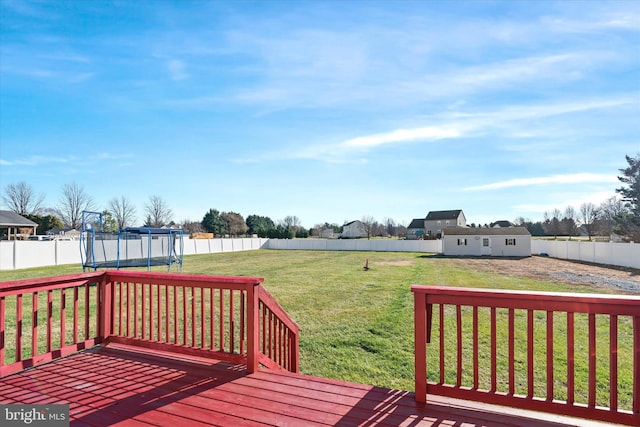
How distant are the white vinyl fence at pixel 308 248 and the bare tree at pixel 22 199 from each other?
2735cm

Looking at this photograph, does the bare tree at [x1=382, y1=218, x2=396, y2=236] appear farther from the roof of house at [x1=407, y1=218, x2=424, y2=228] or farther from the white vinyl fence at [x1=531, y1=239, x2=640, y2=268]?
the white vinyl fence at [x1=531, y1=239, x2=640, y2=268]

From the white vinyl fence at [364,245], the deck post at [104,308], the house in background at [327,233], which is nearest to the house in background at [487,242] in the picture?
the white vinyl fence at [364,245]

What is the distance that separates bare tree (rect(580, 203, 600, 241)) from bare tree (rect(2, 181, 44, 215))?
224 ft

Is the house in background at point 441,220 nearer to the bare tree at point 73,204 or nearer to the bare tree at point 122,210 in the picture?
the bare tree at point 122,210

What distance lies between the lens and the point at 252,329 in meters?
3.28

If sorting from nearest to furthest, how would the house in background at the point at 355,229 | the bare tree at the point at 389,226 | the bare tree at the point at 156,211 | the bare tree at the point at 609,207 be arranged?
the bare tree at the point at 609,207 → the bare tree at the point at 156,211 → the house in background at the point at 355,229 → the bare tree at the point at 389,226

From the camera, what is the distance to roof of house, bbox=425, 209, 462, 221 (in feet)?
190

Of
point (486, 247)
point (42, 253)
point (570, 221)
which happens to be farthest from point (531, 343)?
point (570, 221)

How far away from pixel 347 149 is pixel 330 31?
13.3 metres

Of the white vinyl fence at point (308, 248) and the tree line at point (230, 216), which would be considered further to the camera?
the tree line at point (230, 216)

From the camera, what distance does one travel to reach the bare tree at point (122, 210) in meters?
47.2

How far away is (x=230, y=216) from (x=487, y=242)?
126ft

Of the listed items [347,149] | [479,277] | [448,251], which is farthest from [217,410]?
[448,251]


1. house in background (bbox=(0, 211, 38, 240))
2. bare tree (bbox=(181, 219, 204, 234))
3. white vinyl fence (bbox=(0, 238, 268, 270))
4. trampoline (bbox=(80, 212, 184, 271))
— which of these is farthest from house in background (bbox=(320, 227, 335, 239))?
trampoline (bbox=(80, 212, 184, 271))
